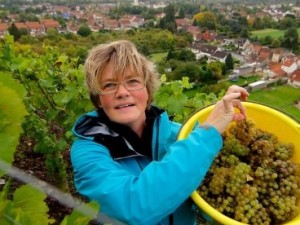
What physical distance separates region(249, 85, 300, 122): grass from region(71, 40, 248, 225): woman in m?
28.6

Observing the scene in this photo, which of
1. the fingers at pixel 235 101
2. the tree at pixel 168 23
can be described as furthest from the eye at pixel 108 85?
the tree at pixel 168 23

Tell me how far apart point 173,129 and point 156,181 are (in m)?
0.58

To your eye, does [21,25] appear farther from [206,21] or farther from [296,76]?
[296,76]

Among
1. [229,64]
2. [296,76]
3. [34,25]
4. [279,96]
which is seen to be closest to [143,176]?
[279,96]

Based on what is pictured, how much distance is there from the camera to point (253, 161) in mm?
1405

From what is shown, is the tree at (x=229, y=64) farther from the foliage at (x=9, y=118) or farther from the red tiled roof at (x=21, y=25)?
the foliage at (x=9, y=118)

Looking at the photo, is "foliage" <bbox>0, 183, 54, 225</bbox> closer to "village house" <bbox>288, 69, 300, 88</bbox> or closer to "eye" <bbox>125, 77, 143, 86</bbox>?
"eye" <bbox>125, 77, 143, 86</bbox>

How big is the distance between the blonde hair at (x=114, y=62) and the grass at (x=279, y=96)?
28.6 m

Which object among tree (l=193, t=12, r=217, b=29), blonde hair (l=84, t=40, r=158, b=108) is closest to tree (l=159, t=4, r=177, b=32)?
tree (l=193, t=12, r=217, b=29)

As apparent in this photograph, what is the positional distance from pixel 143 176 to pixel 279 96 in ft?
107

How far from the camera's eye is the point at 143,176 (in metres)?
1.13

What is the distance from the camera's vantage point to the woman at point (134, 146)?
1.11 metres

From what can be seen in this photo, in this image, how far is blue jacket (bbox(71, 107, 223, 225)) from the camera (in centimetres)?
110

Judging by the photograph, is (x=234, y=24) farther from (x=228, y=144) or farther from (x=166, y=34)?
(x=228, y=144)
